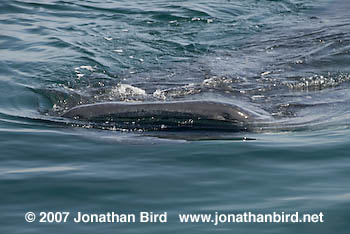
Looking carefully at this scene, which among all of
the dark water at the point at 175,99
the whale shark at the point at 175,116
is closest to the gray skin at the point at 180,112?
the whale shark at the point at 175,116

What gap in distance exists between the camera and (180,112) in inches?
338

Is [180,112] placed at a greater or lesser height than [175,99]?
lesser

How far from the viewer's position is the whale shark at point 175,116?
8492 millimetres

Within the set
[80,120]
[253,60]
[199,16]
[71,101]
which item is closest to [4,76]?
[71,101]

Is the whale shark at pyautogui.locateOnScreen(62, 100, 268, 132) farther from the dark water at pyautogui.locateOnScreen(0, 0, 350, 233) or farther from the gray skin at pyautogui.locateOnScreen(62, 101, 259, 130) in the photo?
the dark water at pyautogui.locateOnScreen(0, 0, 350, 233)

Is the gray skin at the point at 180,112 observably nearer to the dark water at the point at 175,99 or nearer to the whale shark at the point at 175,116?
the whale shark at the point at 175,116

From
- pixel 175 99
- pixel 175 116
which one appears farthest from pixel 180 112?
pixel 175 99

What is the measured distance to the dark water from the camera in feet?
21.1

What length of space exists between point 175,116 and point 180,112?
8cm

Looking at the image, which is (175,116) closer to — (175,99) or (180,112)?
(180,112)

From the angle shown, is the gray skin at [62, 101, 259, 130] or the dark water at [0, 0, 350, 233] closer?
the dark water at [0, 0, 350, 233]

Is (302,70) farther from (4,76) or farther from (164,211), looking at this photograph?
(164,211)

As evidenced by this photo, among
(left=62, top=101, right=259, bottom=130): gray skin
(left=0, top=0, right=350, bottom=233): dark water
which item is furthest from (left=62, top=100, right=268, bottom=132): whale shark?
(left=0, top=0, right=350, bottom=233): dark water

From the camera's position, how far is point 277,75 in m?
11.0
